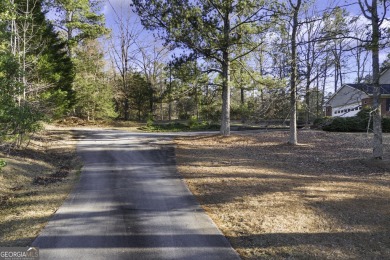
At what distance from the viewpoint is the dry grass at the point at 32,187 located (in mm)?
5754

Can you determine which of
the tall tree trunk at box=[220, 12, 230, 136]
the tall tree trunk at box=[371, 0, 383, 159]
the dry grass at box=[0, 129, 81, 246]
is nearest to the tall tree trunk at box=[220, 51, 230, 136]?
the tall tree trunk at box=[220, 12, 230, 136]

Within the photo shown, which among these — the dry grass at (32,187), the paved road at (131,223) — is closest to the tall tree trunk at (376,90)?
the paved road at (131,223)

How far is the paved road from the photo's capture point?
4.76 meters

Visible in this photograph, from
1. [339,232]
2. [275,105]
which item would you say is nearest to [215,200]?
[339,232]

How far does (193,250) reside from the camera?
4.78 m

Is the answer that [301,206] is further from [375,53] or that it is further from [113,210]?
[375,53]

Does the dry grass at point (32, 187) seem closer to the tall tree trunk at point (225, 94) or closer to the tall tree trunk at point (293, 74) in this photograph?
the tall tree trunk at point (225, 94)

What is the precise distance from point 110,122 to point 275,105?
21142 mm

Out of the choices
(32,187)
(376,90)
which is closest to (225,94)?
(376,90)

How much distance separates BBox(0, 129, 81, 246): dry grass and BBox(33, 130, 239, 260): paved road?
33cm

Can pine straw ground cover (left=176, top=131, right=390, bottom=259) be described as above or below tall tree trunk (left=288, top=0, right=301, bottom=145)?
below

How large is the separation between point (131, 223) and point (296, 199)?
3566 millimetres

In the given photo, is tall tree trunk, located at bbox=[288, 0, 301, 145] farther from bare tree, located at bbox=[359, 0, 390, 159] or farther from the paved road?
the paved road

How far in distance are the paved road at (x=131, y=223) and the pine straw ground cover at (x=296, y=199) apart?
17.3 inches
